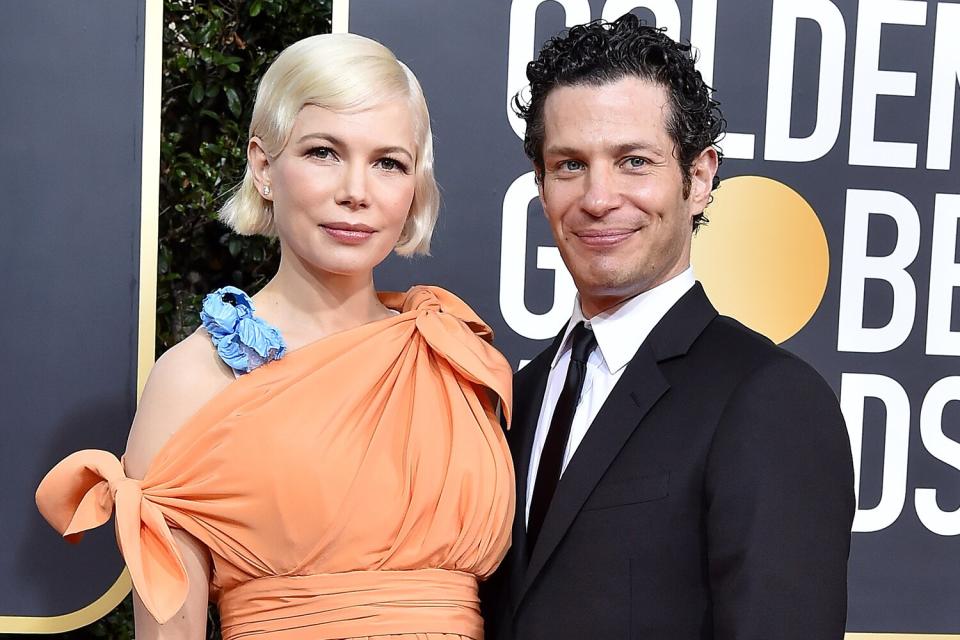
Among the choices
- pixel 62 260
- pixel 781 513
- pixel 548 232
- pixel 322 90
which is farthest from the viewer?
pixel 548 232

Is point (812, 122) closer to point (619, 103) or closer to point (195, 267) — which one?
point (619, 103)

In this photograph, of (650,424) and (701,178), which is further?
(701,178)

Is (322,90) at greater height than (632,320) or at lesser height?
greater

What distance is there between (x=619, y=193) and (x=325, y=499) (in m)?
0.72

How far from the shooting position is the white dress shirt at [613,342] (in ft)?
5.94

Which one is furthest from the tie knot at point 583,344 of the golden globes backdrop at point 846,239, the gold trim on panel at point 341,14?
the gold trim on panel at point 341,14

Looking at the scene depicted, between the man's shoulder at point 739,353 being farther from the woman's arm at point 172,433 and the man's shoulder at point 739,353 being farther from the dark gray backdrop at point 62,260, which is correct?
the dark gray backdrop at point 62,260

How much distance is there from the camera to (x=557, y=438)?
1.82m

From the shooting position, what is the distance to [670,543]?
5.29 feet

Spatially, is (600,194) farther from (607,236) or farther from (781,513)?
(781,513)

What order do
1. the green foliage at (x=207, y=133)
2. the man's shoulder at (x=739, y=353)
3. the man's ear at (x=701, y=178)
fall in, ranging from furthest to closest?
the green foliage at (x=207, y=133) → the man's ear at (x=701, y=178) → the man's shoulder at (x=739, y=353)

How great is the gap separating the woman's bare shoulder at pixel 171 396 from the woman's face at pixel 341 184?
261 mm

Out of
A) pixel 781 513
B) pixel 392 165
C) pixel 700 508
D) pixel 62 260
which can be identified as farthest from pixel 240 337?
pixel 62 260

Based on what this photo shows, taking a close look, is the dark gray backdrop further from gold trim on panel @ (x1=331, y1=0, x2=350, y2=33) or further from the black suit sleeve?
the black suit sleeve
